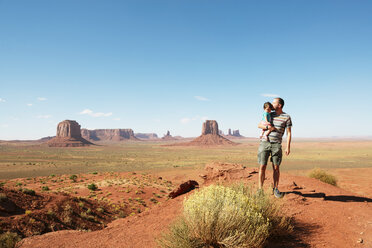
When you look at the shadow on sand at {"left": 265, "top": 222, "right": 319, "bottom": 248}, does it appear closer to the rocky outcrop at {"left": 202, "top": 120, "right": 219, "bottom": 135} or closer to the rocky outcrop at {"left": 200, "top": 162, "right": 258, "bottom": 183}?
the rocky outcrop at {"left": 200, "top": 162, "right": 258, "bottom": 183}

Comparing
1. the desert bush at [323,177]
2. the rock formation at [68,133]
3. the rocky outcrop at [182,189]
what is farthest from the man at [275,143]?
the rock formation at [68,133]

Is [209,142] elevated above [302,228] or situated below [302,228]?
below

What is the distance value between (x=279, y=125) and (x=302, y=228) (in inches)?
95.4

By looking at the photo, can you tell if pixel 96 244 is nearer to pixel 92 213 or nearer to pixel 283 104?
pixel 283 104

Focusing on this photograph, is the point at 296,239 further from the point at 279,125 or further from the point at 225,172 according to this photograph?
the point at 225,172

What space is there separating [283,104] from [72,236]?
7.27 metres

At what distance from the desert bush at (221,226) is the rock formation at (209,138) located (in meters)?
131

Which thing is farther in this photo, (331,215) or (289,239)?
(331,215)

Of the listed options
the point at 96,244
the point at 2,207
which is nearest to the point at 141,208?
the point at 2,207

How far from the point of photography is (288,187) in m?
6.80

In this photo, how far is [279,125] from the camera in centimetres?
545

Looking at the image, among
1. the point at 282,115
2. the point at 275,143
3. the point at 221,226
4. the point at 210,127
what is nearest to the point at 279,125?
the point at 282,115

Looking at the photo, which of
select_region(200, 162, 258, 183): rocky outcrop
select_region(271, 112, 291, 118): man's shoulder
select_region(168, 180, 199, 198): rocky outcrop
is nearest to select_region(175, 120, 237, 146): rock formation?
select_region(200, 162, 258, 183): rocky outcrop

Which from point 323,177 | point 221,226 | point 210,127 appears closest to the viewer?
point 221,226
